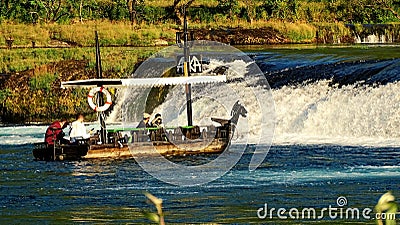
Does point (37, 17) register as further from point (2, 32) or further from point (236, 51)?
point (236, 51)

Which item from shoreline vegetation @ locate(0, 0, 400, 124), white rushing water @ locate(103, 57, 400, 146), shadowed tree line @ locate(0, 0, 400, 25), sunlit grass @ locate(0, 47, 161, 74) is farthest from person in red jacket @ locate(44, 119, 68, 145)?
shadowed tree line @ locate(0, 0, 400, 25)

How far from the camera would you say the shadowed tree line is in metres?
61.5

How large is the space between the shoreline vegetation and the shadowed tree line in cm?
8

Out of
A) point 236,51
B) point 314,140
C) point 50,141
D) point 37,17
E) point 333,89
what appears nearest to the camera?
point 50,141

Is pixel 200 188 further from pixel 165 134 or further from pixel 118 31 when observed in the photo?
pixel 118 31

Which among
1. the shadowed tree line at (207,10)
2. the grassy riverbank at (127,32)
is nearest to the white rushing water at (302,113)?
the grassy riverbank at (127,32)

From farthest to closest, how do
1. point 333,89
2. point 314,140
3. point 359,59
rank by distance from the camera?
point 359,59 → point 333,89 → point 314,140

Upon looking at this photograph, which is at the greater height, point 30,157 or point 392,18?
point 392,18

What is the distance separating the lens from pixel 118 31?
53.7 metres

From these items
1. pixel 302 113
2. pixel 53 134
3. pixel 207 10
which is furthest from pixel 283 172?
pixel 207 10

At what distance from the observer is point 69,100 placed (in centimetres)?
3631

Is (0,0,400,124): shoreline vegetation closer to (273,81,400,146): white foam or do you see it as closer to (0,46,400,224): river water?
(0,46,400,224): river water

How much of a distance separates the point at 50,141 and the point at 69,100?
13.7 meters

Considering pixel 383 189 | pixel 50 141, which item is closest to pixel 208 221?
pixel 383 189
